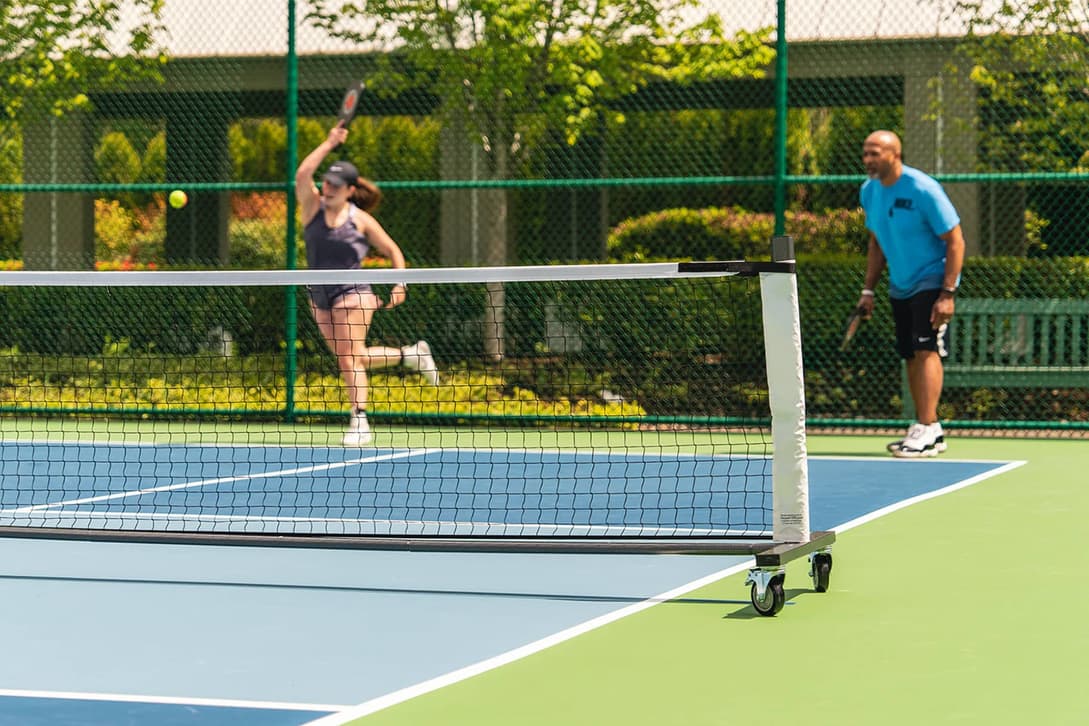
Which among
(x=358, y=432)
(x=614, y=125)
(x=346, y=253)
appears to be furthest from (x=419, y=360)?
(x=614, y=125)

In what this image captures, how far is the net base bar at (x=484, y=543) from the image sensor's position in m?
5.83

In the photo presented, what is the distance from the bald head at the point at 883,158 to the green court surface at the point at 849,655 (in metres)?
3.46

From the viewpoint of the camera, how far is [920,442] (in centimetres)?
1050

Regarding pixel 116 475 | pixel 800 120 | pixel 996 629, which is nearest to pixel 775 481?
pixel 996 629

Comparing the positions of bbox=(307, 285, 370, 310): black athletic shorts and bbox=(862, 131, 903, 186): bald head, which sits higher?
bbox=(862, 131, 903, 186): bald head

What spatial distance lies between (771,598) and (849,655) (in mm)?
575

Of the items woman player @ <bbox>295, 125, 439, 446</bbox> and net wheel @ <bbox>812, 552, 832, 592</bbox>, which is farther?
woman player @ <bbox>295, 125, 439, 446</bbox>

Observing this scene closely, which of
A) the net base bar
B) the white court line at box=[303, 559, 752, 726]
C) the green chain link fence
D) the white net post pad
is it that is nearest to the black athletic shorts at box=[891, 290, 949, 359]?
the green chain link fence

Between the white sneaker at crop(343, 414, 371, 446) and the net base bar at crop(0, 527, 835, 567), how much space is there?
14.7 feet

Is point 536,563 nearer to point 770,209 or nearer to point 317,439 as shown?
point 317,439

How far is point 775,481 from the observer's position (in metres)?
5.96

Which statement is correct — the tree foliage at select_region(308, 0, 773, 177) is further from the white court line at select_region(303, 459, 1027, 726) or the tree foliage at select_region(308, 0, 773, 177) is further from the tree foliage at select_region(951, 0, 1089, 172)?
the white court line at select_region(303, 459, 1027, 726)

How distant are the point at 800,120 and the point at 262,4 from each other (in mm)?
10679

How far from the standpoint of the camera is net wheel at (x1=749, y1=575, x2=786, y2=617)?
558cm
